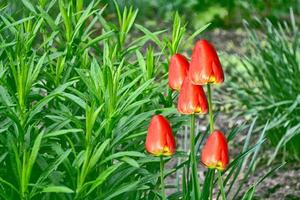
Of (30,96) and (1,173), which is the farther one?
(30,96)

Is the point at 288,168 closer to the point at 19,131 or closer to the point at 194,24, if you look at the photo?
the point at 19,131

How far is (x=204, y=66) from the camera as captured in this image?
2.47m

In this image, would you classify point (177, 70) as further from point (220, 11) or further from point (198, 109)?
point (220, 11)

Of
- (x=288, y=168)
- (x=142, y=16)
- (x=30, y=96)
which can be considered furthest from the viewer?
(x=142, y=16)

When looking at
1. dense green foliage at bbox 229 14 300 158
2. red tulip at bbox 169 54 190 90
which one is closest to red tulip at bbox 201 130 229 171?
red tulip at bbox 169 54 190 90

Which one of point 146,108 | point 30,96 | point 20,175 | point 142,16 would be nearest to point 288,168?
point 146,108

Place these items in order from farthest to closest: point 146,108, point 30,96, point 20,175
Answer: point 146,108
point 30,96
point 20,175

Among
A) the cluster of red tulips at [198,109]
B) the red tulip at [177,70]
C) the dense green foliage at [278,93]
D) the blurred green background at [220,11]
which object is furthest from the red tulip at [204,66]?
the blurred green background at [220,11]

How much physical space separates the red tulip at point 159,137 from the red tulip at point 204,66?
0.16 metres

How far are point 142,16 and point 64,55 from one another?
663 cm

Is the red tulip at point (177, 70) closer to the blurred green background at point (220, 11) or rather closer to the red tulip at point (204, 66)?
the red tulip at point (204, 66)

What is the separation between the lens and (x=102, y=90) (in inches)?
103

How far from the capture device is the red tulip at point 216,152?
247 cm

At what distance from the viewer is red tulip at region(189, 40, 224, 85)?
2.47 metres
